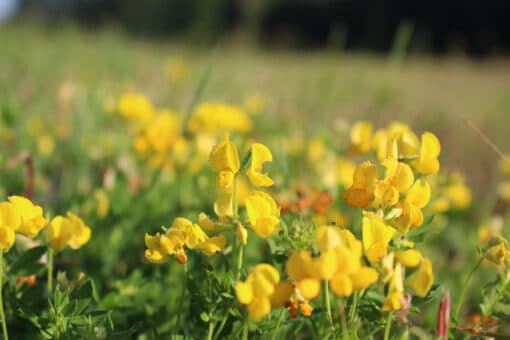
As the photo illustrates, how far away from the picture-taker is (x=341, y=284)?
0.68 meters

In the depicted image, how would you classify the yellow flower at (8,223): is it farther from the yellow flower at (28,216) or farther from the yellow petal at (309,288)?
the yellow petal at (309,288)

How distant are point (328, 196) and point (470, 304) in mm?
770

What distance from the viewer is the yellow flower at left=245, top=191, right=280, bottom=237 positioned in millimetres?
789

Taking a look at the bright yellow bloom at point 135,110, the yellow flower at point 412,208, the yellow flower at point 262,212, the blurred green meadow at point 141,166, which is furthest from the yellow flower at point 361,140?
the bright yellow bloom at point 135,110

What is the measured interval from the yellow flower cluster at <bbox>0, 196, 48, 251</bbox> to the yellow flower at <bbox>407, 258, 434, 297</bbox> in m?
0.49

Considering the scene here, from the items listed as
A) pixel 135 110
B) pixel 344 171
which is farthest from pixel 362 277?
pixel 135 110

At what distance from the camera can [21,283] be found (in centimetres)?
104

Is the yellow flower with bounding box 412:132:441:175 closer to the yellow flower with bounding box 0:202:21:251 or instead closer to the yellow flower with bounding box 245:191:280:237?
the yellow flower with bounding box 245:191:280:237

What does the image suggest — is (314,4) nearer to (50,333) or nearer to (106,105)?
(106,105)

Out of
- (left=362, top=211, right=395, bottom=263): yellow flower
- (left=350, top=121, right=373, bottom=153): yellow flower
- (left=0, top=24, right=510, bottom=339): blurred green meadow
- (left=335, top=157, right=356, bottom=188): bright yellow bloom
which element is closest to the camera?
(left=362, top=211, right=395, bottom=263): yellow flower

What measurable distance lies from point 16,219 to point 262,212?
311 mm

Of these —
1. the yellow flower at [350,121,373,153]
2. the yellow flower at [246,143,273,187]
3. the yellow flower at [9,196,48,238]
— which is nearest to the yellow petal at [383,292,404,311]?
the yellow flower at [246,143,273,187]

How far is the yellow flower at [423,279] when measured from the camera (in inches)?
30.0

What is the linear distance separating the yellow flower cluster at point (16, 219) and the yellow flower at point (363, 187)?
1.39ft
